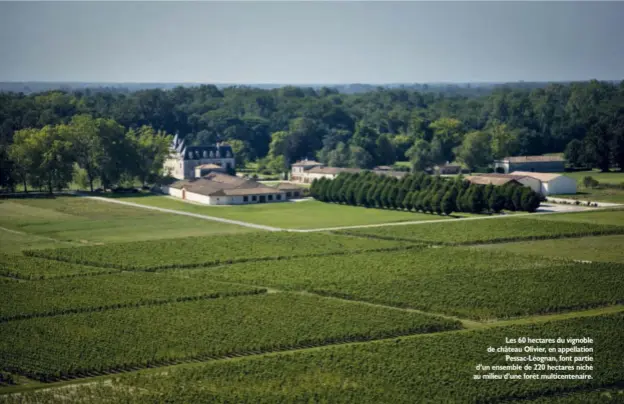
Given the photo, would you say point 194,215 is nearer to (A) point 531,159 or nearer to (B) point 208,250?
(B) point 208,250

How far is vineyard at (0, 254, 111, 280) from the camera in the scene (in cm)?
4772

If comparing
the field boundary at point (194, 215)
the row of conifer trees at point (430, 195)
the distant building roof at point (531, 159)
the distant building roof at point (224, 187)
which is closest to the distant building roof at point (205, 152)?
the distant building roof at point (224, 187)

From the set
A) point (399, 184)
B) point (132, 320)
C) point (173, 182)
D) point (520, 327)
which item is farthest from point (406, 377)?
point (173, 182)

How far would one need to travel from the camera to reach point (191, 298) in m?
42.4

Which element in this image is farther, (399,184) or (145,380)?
(399,184)

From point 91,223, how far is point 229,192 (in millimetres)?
14935

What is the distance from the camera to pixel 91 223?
65938mm

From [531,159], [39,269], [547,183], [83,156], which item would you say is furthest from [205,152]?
[39,269]

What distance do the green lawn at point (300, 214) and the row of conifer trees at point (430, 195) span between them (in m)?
0.93

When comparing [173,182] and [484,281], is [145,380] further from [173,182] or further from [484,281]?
[173,182]

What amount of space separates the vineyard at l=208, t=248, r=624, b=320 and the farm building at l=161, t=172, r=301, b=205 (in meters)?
27.0

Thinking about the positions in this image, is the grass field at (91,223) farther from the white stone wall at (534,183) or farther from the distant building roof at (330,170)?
the white stone wall at (534,183)

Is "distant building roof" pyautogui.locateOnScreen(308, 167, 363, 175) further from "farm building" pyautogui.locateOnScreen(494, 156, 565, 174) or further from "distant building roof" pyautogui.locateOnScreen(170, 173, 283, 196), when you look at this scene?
"farm building" pyautogui.locateOnScreen(494, 156, 565, 174)

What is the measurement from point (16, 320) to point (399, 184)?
129 feet
